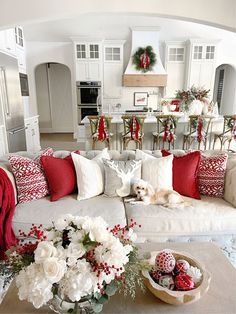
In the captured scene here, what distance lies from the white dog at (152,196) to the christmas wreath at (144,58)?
528cm

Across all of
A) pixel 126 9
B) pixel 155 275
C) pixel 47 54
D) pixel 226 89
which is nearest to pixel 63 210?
pixel 155 275

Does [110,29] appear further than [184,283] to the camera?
Yes

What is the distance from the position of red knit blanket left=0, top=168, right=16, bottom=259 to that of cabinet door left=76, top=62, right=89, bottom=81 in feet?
17.1

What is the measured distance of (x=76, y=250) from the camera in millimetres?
838

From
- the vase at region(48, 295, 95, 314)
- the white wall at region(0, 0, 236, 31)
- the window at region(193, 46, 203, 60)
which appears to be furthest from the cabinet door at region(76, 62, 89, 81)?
the vase at region(48, 295, 95, 314)

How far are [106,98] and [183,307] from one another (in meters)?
6.46

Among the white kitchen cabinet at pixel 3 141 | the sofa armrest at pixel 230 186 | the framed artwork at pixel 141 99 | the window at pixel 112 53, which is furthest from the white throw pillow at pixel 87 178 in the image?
the window at pixel 112 53

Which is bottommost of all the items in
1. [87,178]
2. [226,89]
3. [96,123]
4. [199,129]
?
[87,178]

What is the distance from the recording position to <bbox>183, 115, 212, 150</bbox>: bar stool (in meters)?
4.07

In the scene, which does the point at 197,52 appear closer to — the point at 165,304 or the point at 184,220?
the point at 184,220

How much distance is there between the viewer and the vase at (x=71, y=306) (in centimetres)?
91

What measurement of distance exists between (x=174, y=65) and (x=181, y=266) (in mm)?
6733

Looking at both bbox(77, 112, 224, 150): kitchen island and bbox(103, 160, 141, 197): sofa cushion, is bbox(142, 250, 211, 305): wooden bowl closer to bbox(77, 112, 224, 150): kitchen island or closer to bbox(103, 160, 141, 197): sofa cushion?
bbox(103, 160, 141, 197): sofa cushion

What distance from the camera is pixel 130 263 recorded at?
100 centimetres
